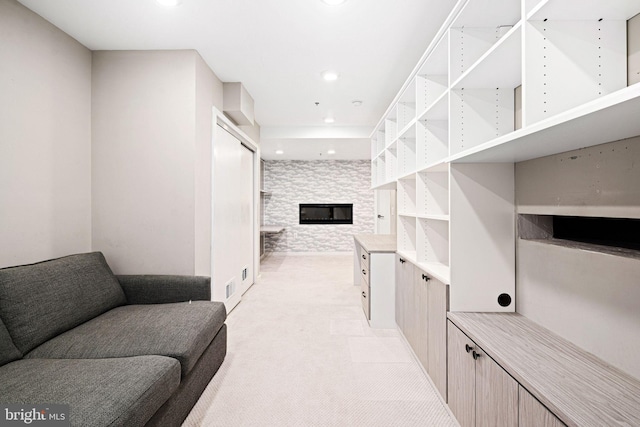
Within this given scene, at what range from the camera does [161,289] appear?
92.4 inches

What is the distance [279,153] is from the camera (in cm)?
662

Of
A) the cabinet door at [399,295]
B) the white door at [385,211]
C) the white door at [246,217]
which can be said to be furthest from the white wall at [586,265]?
the white door at [385,211]

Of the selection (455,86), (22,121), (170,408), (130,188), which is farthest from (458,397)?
(22,121)

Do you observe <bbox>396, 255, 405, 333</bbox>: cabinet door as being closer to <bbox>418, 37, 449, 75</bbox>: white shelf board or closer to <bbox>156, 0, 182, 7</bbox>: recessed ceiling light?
<bbox>418, 37, 449, 75</bbox>: white shelf board

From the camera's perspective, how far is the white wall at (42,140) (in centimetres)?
188

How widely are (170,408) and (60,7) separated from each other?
264cm

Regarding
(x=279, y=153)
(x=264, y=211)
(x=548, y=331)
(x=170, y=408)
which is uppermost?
Answer: (x=279, y=153)

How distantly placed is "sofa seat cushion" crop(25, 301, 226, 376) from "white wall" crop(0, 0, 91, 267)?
730 millimetres

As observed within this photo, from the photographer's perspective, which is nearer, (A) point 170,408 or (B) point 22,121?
(A) point 170,408

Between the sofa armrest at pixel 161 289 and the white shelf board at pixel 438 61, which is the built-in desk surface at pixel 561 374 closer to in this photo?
the white shelf board at pixel 438 61

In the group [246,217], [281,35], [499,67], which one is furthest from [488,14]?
[246,217]

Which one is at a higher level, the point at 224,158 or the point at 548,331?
the point at 224,158

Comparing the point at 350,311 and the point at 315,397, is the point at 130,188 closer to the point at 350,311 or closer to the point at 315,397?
the point at 315,397

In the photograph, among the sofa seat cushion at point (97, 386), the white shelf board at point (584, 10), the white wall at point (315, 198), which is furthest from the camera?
the white wall at point (315, 198)
